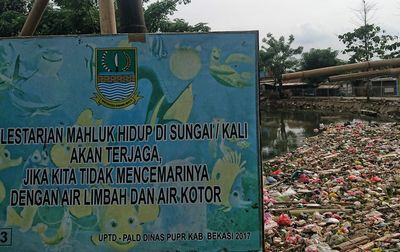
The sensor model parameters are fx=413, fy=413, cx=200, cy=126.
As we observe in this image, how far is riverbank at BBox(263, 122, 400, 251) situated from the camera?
13.7 ft

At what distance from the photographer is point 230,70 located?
8.36 feet

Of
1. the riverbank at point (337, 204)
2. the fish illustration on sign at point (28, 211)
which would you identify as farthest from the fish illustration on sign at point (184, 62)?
the riverbank at point (337, 204)

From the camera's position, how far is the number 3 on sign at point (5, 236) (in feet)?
8.54

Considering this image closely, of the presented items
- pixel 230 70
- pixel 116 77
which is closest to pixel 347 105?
pixel 230 70

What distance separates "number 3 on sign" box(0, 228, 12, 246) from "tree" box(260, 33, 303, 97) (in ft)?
135

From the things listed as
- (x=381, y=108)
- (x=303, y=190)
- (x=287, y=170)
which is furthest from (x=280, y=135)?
(x=303, y=190)

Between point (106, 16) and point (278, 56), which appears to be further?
point (278, 56)

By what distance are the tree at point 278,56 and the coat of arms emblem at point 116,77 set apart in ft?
134

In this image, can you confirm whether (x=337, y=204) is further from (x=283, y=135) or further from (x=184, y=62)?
(x=283, y=135)

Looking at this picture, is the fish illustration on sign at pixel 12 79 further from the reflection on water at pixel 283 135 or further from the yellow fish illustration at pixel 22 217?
the reflection on water at pixel 283 135

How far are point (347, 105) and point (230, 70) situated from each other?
99.1 ft

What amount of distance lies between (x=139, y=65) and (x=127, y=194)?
81 cm

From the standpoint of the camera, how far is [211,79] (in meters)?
2.57

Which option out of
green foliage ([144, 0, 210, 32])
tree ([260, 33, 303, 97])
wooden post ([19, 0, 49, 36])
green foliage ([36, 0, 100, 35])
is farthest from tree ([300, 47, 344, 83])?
wooden post ([19, 0, 49, 36])
